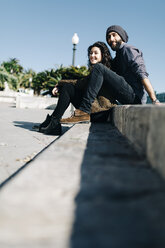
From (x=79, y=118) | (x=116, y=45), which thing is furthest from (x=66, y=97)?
(x=116, y=45)

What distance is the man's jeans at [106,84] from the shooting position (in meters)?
2.83

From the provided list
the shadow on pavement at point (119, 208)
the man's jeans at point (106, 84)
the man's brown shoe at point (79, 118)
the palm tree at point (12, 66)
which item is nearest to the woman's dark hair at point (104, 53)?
the man's jeans at point (106, 84)

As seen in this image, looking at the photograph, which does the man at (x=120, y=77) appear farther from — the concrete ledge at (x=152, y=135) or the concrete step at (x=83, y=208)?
the concrete step at (x=83, y=208)

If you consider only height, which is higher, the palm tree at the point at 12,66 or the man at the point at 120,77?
the palm tree at the point at 12,66

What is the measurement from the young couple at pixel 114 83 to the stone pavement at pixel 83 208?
79.0 inches

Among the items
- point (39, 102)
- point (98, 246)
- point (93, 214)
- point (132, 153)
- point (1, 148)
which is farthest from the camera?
point (39, 102)

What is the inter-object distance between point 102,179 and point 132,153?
1.49ft

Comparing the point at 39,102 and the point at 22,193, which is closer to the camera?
the point at 22,193

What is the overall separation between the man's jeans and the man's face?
1.50 feet

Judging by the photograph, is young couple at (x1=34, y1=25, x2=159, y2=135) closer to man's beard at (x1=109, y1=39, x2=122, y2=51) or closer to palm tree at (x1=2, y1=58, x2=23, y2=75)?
man's beard at (x1=109, y1=39, x2=122, y2=51)

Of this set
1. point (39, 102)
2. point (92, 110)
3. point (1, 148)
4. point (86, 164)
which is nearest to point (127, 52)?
point (92, 110)

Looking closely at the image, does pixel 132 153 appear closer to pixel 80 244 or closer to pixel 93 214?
pixel 93 214

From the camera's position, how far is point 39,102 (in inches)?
575

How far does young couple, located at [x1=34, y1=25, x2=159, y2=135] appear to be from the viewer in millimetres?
2785
